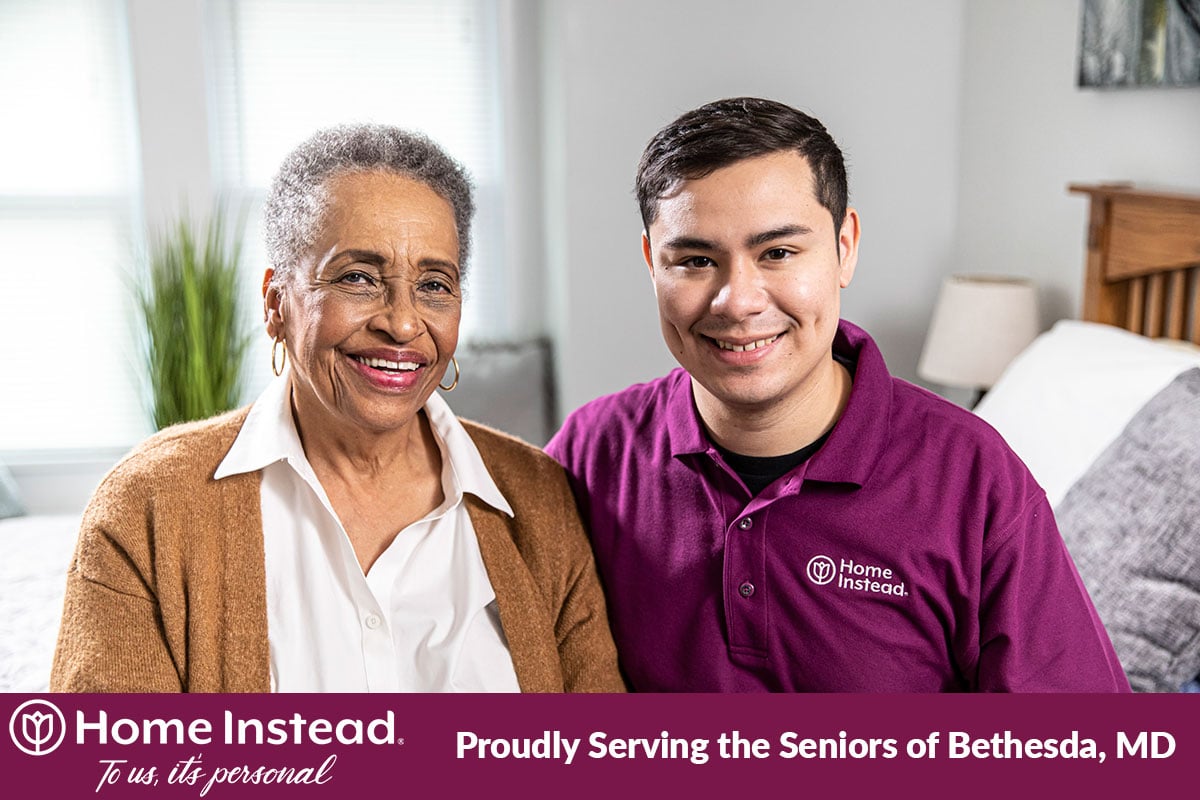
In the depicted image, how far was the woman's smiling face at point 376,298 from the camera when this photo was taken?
131 centimetres

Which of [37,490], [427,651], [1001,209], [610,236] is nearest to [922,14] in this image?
[1001,209]

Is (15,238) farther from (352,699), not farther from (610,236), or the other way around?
(352,699)

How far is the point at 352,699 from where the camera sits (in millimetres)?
1217

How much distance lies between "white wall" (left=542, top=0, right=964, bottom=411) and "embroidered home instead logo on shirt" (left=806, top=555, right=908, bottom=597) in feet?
8.39

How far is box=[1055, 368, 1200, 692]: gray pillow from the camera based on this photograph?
178 centimetres

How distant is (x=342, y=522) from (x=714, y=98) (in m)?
2.66

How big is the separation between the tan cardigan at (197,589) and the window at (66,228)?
286 cm

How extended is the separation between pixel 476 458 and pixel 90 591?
48 cm

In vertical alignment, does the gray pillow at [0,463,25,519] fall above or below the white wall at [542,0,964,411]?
below

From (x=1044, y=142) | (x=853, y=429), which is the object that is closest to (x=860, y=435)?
(x=853, y=429)

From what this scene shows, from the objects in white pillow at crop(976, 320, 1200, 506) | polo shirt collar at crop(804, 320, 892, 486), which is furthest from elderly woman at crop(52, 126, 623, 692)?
white pillow at crop(976, 320, 1200, 506)

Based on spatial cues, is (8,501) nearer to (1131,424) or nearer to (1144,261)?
(1131,424)

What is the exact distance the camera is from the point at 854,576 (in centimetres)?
136

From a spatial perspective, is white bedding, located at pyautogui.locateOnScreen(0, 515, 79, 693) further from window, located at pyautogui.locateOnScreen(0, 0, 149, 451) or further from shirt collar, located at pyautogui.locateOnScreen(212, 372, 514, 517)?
window, located at pyautogui.locateOnScreen(0, 0, 149, 451)
